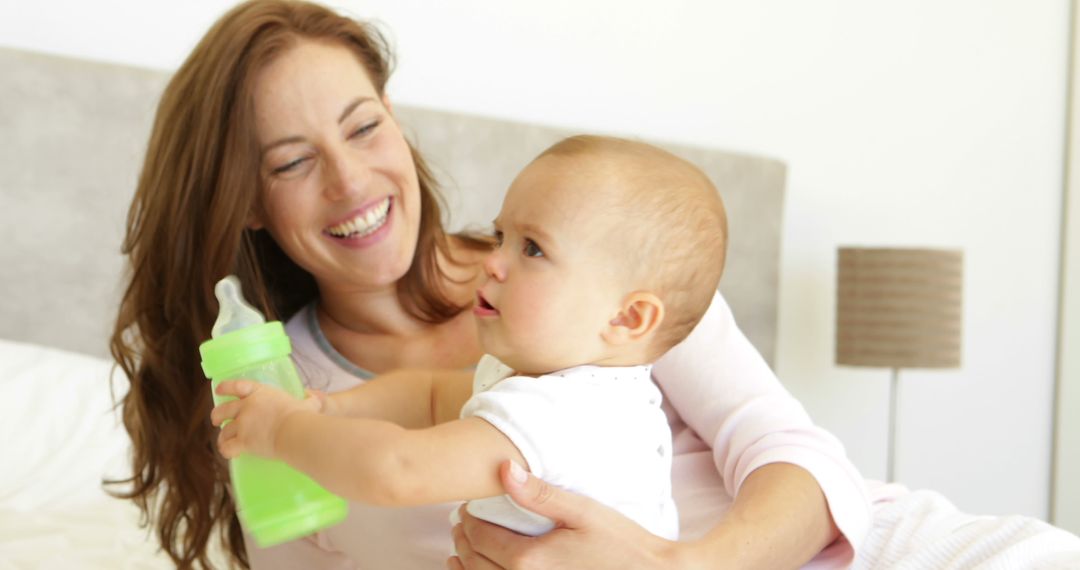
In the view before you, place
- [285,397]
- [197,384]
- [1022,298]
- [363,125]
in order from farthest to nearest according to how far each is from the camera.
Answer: [1022,298] → [197,384] → [363,125] → [285,397]

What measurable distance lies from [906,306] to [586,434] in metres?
2.20

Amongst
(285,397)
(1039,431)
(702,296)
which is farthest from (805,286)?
(285,397)

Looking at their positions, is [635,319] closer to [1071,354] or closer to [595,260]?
[595,260]

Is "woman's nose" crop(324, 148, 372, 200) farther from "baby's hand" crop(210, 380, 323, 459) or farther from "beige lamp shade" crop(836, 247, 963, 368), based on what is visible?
"beige lamp shade" crop(836, 247, 963, 368)

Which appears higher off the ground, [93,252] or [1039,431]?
[93,252]

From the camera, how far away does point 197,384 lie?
1456 millimetres

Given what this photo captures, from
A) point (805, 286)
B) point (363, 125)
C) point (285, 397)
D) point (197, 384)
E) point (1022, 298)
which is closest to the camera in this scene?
point (285, 397)

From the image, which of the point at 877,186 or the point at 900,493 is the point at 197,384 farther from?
the point at 877,186

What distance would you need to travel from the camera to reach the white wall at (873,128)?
9.02 ft

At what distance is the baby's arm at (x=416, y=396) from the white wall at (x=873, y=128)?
148 cm

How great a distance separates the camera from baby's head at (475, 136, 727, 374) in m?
0.91

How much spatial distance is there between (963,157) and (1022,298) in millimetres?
500

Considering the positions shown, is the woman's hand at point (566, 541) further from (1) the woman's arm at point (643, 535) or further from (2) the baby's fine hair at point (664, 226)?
(2) the baby's fine hair at point (664, 226)

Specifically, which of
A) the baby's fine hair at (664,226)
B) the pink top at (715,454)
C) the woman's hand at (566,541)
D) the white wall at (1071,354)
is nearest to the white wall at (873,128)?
the white wall at (1071,354)
